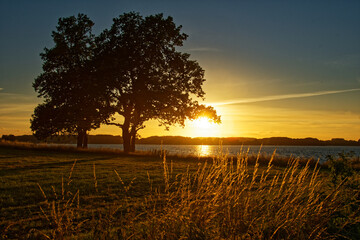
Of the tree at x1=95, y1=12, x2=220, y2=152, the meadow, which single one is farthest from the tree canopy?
the meadow

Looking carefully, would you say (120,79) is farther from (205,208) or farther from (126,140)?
(205,208)

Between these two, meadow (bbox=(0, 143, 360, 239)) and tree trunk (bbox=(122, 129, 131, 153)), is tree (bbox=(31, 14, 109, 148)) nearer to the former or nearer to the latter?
tree trunk (bbox=(122, 129, 131, 153))

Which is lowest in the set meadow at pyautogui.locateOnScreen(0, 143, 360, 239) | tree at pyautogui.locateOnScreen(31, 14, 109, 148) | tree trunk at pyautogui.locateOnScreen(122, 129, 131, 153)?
meadow at pyautogui.locateOnScreen(0, 143, 360, 239)

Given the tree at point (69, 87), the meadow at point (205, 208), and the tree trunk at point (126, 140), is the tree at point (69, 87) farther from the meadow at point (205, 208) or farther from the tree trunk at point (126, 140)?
the meadow at point (205, 208)

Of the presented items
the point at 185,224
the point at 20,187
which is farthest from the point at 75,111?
the point at 185,224

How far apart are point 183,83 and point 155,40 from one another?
450cm

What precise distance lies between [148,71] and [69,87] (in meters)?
7.64

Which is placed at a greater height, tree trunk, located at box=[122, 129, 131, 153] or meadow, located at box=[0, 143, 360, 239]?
tree trunk, located at box=[122, 129, 131, 153]

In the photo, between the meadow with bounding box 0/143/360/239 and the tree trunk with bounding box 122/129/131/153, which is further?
the tree trunk with bounding box 122/129/131/153

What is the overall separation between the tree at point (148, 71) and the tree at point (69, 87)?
5.67ft

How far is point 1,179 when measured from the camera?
38.2 feet

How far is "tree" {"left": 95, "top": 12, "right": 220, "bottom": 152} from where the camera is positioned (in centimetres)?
2417

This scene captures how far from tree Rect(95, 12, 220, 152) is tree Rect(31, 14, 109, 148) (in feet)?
5.67

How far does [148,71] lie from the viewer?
24797 millimetres
